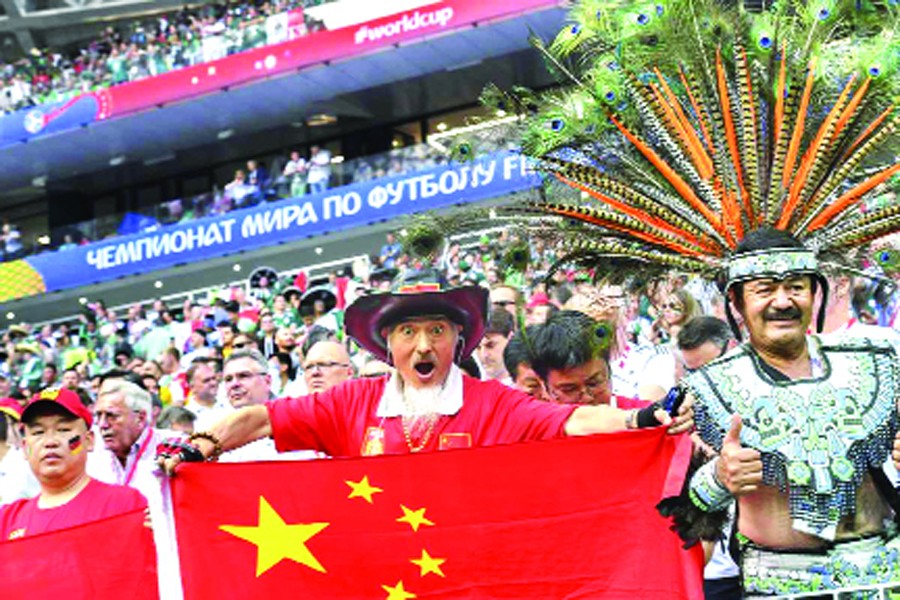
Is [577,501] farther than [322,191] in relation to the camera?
No

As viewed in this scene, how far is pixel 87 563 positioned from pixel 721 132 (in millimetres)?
2776

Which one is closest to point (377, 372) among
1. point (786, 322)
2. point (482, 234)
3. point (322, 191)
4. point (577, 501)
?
point (482, 234)

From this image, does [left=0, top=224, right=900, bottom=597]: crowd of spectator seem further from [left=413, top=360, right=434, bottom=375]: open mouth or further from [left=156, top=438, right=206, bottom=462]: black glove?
[left=413, top=360, right=434, bottom=375]: open mouth

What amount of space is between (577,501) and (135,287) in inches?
982

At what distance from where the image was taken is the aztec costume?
13.8 ft

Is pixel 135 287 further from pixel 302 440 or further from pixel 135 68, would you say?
pixel 302 440

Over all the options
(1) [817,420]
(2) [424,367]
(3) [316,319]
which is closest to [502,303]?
(2) [424,367]

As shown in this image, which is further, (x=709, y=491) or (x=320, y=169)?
(x=320, y=169)

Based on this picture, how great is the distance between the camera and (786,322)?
4312mm

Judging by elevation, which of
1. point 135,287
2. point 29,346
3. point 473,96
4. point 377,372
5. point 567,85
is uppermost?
point 473,96

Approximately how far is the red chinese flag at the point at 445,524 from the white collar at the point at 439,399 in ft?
0.68

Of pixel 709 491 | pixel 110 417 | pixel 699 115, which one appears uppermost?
pixel 699 115

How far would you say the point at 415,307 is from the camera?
523cm

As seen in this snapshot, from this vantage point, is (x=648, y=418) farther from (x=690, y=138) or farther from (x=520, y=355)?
(x=520, y=355)
